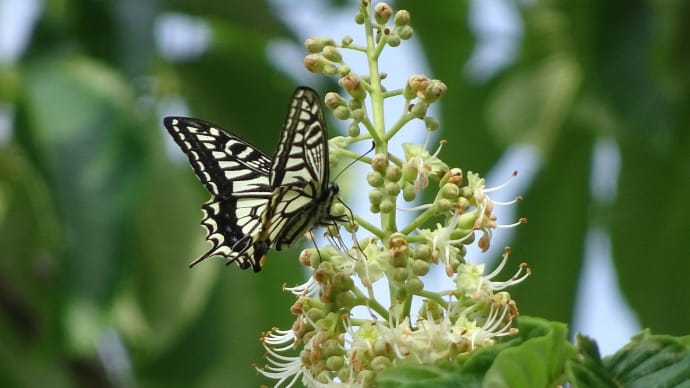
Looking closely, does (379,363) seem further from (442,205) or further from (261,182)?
(261,182)

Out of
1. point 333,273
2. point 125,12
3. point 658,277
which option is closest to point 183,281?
point 125,12

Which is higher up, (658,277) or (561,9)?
(561,9)

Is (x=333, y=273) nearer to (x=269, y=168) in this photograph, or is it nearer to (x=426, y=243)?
(x=426, y=243)

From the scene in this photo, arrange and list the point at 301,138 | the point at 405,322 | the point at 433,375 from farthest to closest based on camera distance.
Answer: the point at 301,138 → the point at 405,322 → the point at 433,375

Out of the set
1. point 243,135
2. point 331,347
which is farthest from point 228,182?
point 243,135

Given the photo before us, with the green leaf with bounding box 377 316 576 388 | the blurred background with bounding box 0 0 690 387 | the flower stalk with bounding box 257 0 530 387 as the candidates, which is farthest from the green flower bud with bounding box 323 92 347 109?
the blurred background with bounding box 0 0 690 387

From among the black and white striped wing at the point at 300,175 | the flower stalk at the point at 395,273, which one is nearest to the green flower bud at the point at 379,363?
the flower stalk at the point at 395,273
